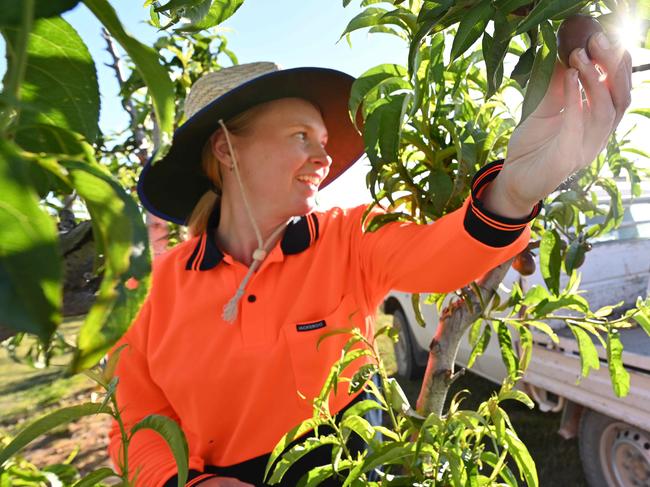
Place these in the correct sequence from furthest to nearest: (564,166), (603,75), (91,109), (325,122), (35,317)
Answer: (325,122)
(564,166)
(603,75)
(91,109)
(35,317)

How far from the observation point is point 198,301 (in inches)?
52.9

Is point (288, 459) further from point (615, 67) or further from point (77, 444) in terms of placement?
point (77, 444)

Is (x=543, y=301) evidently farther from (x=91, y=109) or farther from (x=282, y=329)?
(x=91, y=109)

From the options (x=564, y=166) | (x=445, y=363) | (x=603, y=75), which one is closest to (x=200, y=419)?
(x=445, y=363)

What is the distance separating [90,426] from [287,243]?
3.66m

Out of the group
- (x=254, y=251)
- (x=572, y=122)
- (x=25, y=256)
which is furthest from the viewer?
(x=254, y=251)

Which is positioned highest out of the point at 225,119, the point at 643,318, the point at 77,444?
the point at 225,119

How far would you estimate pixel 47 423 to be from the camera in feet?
1.76

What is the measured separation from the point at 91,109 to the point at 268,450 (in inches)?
45.3

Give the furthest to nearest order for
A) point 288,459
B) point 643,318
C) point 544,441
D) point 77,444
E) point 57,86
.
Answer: point 77,444 < point 544,441 < point 643,318 < point 288,459 < point 57,86

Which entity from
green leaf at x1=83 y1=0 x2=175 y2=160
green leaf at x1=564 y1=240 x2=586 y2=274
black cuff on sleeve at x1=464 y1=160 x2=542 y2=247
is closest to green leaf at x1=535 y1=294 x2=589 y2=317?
green leaf at x1=564 y1=240 x2=586 y2=274

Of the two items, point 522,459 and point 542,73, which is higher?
point 542,73

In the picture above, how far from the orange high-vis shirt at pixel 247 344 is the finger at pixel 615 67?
21.1 inches

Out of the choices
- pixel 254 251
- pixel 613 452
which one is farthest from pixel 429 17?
pixel 613 452
